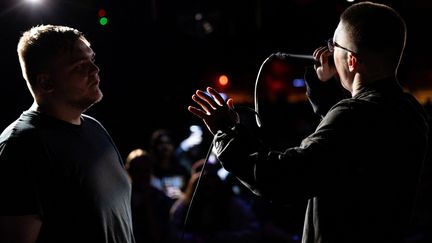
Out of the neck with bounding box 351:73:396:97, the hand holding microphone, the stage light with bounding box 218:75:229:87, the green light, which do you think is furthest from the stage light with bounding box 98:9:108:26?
the stage light with bounding box 218:75:229:87

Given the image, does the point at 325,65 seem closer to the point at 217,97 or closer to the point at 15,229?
the point at 217,97

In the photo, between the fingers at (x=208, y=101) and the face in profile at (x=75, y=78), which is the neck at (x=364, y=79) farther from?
the face in profile at (x=75, y=78)

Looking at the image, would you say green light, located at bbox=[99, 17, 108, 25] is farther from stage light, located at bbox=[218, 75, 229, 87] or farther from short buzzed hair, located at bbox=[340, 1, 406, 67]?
stage light, located at bbox=[218, 75, 229, 87]

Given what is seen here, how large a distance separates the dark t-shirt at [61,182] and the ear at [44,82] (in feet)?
0.42

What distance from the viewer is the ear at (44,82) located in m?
2.19

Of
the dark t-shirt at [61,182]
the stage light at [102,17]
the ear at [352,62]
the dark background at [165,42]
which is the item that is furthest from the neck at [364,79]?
the stage light at [102,17]

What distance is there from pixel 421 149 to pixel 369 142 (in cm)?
25

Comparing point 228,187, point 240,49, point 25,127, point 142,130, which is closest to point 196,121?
point 142,130

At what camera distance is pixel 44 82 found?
2191mm

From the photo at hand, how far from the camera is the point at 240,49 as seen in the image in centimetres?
1105

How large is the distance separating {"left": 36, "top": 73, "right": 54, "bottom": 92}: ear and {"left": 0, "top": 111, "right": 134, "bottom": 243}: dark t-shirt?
128 millimetres

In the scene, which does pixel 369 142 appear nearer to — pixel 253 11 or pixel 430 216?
pixel 430 216

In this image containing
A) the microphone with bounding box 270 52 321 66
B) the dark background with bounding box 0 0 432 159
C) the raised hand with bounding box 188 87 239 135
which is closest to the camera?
the raised hand with bounding box 188 87 239 135

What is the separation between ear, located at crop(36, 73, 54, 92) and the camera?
2189 mm
